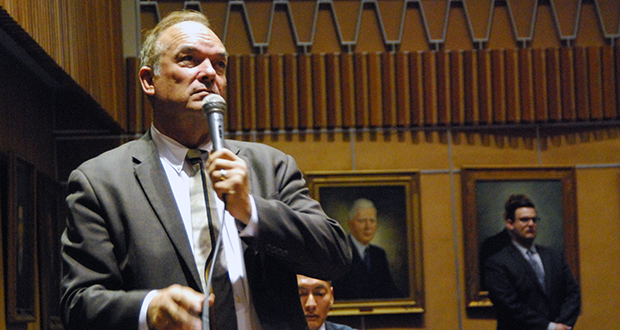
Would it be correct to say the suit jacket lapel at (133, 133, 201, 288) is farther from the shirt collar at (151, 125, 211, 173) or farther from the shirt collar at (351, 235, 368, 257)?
the shirt collar at (351, 235, 368, 257)

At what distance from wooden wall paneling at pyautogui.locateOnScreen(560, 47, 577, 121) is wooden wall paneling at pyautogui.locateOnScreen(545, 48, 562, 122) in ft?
0.15

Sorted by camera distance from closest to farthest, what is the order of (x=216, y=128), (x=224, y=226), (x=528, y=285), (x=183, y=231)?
(x=216, y=128)
(x=183, y=231)
(x=224, y=226)
(x=528, y=285)

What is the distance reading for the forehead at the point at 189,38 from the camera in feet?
6.87

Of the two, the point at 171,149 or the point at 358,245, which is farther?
the point at 358,245

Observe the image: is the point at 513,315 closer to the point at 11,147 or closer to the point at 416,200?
the point at 416,200

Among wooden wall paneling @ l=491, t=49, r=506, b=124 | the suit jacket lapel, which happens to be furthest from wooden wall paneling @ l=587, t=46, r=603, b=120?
the suit jacket lapel

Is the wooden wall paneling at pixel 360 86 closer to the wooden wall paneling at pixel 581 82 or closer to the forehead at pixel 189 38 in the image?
the wooden wall paneling at pixel 581 82

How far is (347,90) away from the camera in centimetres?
745

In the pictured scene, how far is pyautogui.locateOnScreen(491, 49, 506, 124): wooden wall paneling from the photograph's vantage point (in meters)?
7.48

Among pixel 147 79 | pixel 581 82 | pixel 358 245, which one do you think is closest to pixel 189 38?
pixel 147 79

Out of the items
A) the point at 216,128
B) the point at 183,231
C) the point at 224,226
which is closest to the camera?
the point at 216,128

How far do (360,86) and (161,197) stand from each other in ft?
18.6

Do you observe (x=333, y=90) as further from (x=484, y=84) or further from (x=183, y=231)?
Answer: (x=183, y=231)

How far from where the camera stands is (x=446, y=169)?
24.3 feet
